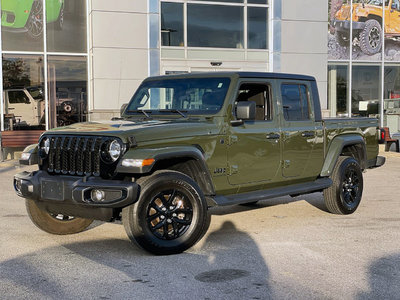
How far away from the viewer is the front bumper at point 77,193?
5.00m

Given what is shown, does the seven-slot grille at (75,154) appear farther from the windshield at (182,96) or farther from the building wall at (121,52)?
the building wall at (121,52)

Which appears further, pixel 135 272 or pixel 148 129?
pixel 148 129

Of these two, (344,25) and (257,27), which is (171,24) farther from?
(344,25)

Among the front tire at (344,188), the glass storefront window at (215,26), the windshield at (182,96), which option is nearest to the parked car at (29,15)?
the glass storefront window at (215,26)

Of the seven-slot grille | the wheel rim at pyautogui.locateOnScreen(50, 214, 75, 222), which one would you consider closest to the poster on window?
the wheel rim at pyautogui.locateOnScreen(50, 214, 75, 222)

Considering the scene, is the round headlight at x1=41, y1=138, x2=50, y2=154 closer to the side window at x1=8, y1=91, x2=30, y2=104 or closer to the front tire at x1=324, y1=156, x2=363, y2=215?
the front tire at x1=324, y1=156, x2=363, y2=215

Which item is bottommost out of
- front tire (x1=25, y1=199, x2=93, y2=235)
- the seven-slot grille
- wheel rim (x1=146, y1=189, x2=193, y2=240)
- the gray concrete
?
the gray concrete

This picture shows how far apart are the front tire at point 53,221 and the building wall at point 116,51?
949 centimetres

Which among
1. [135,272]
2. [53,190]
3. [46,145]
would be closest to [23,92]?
[46,145]

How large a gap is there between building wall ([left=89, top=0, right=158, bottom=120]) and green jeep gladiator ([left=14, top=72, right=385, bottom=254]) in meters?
8.87

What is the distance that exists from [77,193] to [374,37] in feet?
52.4

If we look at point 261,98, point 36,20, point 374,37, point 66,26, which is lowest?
point 261,98

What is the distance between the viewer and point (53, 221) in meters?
6.23

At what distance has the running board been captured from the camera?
5.90 metres
